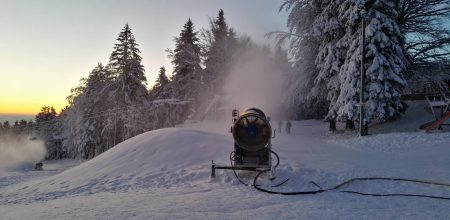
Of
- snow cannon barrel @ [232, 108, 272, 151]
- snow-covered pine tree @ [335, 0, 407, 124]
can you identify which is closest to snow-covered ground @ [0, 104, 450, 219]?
snow cannon barrel @ [232, 108, 272, 151]

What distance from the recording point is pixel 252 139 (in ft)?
31.0

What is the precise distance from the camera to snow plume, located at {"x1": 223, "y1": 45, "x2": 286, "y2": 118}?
3512 cm

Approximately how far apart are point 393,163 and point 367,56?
10588mm

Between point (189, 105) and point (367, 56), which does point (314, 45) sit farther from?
point (189, 105)

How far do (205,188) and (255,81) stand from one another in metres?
28.8

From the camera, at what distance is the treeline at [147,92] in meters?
41.6

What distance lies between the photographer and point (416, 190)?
25.9 ft

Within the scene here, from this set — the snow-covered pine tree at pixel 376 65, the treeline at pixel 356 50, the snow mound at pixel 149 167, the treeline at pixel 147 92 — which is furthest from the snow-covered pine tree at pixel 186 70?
the snow mound at pixel 149 167

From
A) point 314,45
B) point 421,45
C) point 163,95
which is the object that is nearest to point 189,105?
point 163,95

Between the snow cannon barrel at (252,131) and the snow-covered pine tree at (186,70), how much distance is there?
32.5m

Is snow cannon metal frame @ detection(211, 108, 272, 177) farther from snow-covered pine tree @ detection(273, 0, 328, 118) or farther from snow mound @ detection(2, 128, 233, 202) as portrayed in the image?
snow-covered pine tree @ detection(273, 0, 328, 118)

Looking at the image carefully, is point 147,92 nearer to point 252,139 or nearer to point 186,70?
point 186,70

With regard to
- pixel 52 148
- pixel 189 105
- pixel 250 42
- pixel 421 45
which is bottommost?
pixel 52 148

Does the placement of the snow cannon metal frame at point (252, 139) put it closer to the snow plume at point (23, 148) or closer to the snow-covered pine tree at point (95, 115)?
the snow-covered pine tree at point (95, 115)
